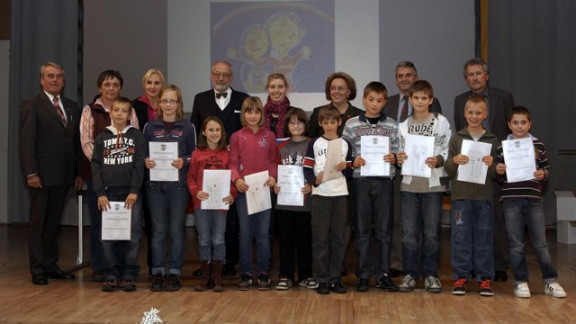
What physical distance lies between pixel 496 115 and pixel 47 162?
11.0 feet

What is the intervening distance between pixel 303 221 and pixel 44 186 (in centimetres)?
194

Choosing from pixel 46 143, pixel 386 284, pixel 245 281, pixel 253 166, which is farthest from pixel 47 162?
pixel 386 284

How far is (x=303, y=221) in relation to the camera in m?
4.53

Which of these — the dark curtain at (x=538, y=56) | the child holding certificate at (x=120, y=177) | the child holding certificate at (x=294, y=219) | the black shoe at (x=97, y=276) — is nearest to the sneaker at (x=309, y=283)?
the child holding certificate at (x=294, y=219)

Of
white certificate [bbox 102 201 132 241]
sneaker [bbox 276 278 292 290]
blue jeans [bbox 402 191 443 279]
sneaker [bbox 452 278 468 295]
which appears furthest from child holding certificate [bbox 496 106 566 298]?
white certificate [bbox 102 201 132 241]

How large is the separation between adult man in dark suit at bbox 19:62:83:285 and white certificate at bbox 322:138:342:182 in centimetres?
202

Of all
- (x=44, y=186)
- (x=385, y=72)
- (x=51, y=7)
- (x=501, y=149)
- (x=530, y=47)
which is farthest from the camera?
(x=51, y=7)

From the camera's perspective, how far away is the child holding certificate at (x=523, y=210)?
167 inches

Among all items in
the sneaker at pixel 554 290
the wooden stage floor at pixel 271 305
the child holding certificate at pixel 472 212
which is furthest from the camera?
the child holding certificate at pixel 472 212

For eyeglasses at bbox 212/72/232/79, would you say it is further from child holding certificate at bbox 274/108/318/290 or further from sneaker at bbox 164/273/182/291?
sneaker at bbox 164/273/182/291

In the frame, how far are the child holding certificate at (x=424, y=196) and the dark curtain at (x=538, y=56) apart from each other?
4244mm

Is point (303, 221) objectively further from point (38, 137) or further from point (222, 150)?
point (38, 137)

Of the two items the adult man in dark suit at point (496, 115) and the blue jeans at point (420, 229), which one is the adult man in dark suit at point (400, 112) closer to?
the adult man in dark suit at point (496, 115)

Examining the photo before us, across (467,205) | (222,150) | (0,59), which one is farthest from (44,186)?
(0,59)
